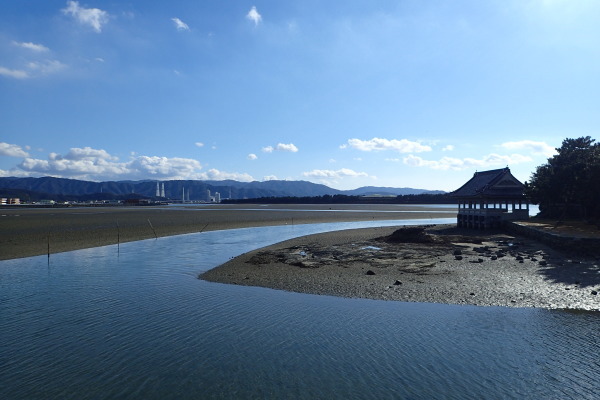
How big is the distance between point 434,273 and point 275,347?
10.6 metres

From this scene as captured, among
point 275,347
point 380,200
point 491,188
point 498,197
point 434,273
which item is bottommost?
point 275,347

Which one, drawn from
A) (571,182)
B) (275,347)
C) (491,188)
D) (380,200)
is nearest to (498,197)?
(491,188)

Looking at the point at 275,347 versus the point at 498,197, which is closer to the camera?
the point at 275,347

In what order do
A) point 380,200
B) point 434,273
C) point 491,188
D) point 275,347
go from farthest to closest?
point 380,200
point 491,188
point 434,273
point 275,347

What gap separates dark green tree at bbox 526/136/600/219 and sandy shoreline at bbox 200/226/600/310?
7.05 meters

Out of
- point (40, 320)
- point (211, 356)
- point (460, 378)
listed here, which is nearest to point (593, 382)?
point (460, 378)

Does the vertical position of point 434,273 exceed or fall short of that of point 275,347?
it exceeds it

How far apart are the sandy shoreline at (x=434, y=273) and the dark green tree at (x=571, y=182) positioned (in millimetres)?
7052

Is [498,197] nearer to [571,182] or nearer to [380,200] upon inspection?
[571,182]

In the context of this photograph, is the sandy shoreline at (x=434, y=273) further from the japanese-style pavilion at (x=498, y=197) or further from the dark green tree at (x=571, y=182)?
the japanese-style pavilion at (x=498, y=197)

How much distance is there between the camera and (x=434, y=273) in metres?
17.3

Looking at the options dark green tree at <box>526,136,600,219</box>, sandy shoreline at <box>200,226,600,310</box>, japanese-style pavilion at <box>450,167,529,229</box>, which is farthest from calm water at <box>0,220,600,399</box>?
japanese-style pavilion at <box>450,167,529,229</box>

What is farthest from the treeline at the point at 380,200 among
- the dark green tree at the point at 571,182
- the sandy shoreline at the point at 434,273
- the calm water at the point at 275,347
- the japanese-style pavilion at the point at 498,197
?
the calm water at the point at 275,347

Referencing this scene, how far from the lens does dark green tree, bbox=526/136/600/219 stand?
2762 cm
